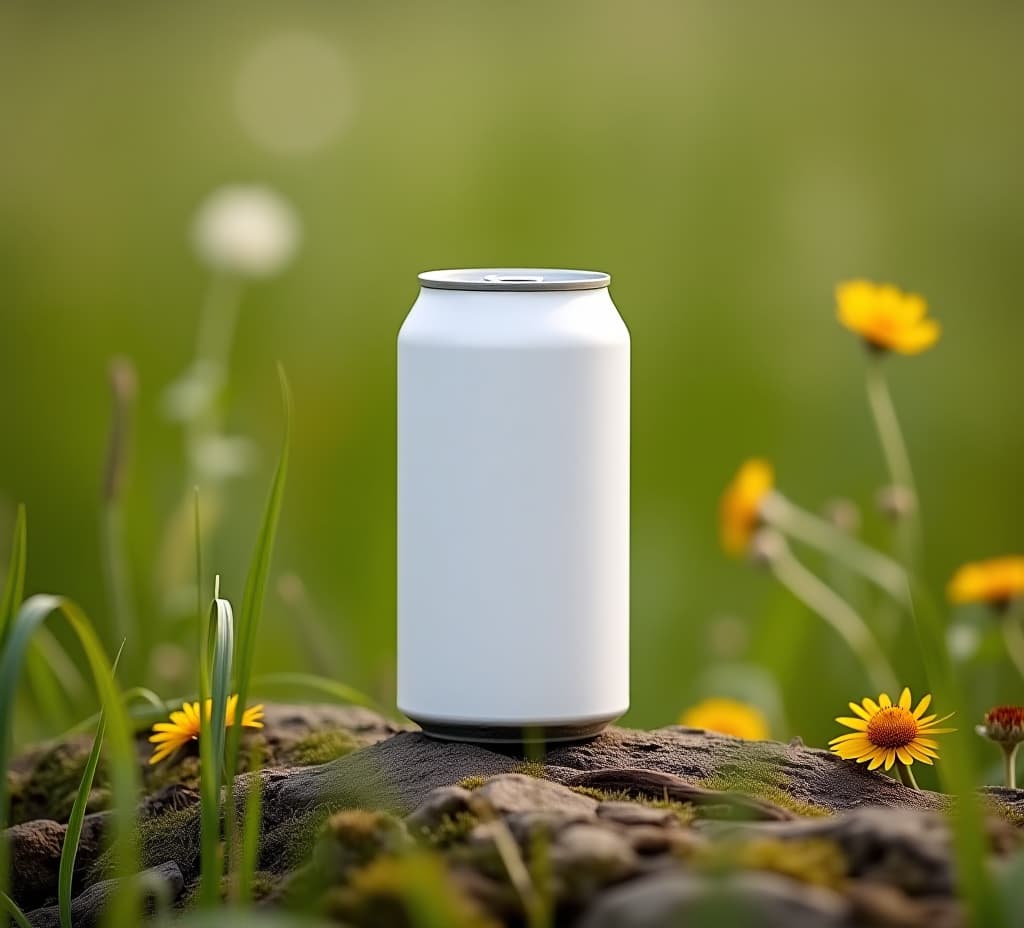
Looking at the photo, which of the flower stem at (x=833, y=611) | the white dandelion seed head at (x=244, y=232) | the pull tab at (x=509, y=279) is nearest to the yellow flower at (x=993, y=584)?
the flower stem at (x=833, y=611)

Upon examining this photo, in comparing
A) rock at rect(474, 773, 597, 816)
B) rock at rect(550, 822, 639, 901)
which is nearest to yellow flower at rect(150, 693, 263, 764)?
rock at rect(474, 773, 597, 816)

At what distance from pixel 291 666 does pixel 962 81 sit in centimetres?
300

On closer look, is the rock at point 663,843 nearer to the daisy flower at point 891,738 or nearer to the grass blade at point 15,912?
the daisy flower at point 891,738

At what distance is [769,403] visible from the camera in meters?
4.43

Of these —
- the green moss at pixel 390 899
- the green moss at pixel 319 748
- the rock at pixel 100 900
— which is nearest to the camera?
the green moss at pixel 390 899

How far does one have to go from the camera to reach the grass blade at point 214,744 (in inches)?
63.4

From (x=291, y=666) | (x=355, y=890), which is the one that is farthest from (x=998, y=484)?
(x=355, y=890)

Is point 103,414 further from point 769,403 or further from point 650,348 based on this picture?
point 769,403

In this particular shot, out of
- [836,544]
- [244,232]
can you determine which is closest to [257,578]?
[836,544]

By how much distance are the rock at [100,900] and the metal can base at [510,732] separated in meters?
0.40

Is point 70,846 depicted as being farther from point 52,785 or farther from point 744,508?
point 744,508

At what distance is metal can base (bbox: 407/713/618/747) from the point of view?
6.96 ft

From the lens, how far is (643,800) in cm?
190

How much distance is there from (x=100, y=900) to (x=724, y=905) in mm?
975
